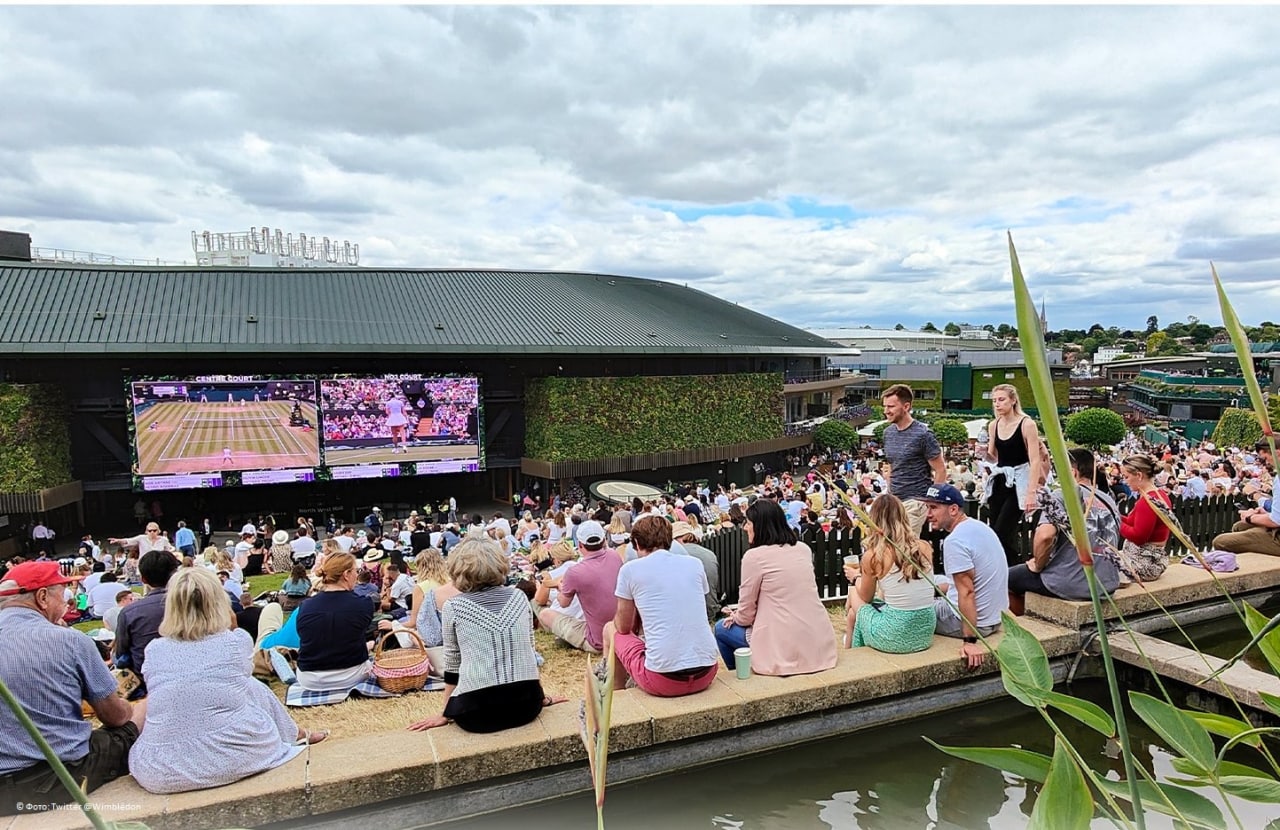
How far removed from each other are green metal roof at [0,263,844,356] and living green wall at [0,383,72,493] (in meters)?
1.81

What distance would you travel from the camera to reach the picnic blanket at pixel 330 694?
5.00 metres

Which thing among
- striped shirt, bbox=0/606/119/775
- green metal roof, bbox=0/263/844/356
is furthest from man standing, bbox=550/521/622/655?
green metal roof, bbox=0/263/844/356

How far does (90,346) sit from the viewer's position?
22.1m

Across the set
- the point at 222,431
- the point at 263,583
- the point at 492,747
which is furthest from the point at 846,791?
the point at 222,431

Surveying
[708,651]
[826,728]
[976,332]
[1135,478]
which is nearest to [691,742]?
[708,651]

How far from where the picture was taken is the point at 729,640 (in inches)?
→ 208

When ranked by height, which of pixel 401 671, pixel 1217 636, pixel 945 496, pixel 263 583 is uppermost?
pixel 945 496

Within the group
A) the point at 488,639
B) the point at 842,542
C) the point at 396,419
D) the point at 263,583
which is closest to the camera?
the point at 488,639

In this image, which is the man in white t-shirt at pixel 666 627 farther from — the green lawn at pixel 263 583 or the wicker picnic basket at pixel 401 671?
the green lawn at pixel 263 583

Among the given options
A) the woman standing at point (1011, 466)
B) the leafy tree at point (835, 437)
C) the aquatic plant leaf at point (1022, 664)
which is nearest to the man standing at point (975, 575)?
the woman standing at point (1011, 466)

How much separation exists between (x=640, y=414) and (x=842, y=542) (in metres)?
23.0

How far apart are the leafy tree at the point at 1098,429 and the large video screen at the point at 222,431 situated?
1551 inches

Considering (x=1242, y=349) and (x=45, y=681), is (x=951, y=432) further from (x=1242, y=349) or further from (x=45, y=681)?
(x=1242, y=349)

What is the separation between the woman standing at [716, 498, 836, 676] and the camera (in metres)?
4.59
